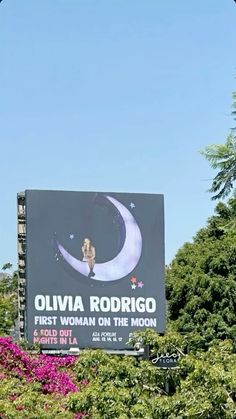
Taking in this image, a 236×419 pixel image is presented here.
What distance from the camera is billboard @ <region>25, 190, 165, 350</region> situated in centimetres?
2197

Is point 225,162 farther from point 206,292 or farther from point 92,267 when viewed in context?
point 206,292

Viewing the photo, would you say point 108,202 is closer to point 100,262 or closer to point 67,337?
point 100,262

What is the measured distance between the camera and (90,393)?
10250mm

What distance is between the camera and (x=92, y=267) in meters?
22.6

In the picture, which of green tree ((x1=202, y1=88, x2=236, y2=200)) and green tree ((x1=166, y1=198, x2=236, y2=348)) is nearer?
green tree ((x1=202, y1=88, x2=236, y2=200))

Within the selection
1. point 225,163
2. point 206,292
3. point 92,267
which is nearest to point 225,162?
point 225,163

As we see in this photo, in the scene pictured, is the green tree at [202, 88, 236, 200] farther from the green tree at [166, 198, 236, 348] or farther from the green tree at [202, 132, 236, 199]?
the green tree at [166, 198, 236, 348]

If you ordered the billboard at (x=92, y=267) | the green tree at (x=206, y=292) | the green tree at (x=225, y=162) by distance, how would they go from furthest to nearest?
the green tree at (x=206, y=292)
the billboard at (x=92, y=267)
the green tree at (x=225, y=162)

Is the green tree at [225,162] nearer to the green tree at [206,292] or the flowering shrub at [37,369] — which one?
the flowering shrub at [37,369]

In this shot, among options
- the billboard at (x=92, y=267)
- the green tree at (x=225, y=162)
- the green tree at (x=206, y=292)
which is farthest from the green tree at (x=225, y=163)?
the green tree at (x=206, y=292)

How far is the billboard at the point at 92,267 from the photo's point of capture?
22.0 m

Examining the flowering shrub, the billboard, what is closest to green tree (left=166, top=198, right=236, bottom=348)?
the billboard

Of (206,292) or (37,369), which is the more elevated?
(206,292)

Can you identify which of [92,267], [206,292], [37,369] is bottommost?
[37,369]
